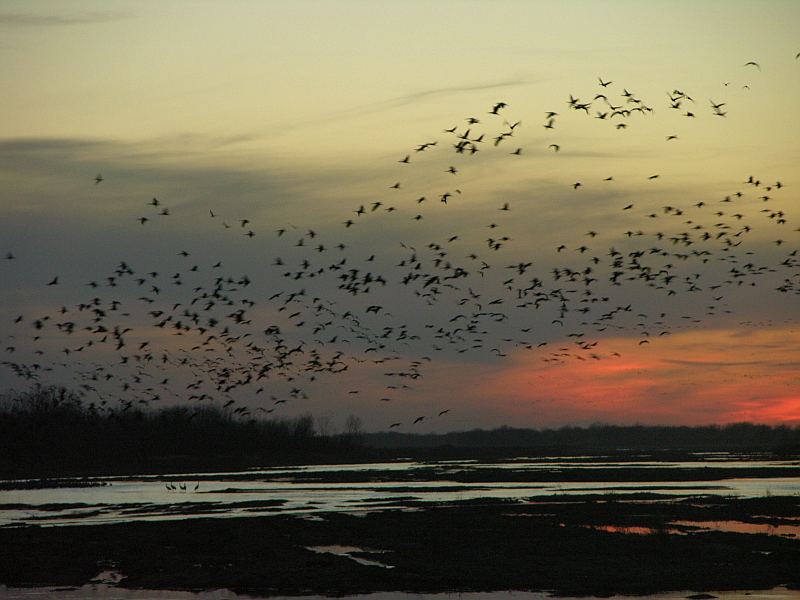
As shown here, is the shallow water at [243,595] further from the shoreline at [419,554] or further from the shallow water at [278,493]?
the shallow water at [278,493]

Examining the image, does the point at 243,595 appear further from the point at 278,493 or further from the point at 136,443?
the point at 136,443

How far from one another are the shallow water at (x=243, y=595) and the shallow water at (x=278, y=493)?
18.3 m

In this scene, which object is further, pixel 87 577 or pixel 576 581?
pixel 87 577

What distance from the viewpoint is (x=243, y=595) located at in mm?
27703

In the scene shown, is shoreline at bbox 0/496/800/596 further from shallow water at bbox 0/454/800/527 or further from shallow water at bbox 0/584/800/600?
shallow water at bbox 0/454/800/527

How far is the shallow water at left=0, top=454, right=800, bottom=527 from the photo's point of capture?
166 feet

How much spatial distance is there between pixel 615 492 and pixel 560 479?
17.0 m

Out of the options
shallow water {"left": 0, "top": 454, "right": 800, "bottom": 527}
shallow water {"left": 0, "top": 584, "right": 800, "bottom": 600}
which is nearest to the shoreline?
shallow water {"left": 0, "top": 584, "right": 800, "bottom": 600}

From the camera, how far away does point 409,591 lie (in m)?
27.6

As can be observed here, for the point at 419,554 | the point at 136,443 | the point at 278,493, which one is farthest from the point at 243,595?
the point at 136,443

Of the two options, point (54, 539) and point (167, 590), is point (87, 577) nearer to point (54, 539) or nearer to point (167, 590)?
point (167, 590)

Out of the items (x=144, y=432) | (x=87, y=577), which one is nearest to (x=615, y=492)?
(x=87, y=577)

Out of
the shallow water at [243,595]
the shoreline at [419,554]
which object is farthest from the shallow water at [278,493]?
the shallow water at [243,595]

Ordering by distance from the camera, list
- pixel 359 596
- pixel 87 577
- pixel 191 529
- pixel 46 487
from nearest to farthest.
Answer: pixel 359 596 → pixel 87 577 → pixel 191 529 → pixel 46 487
